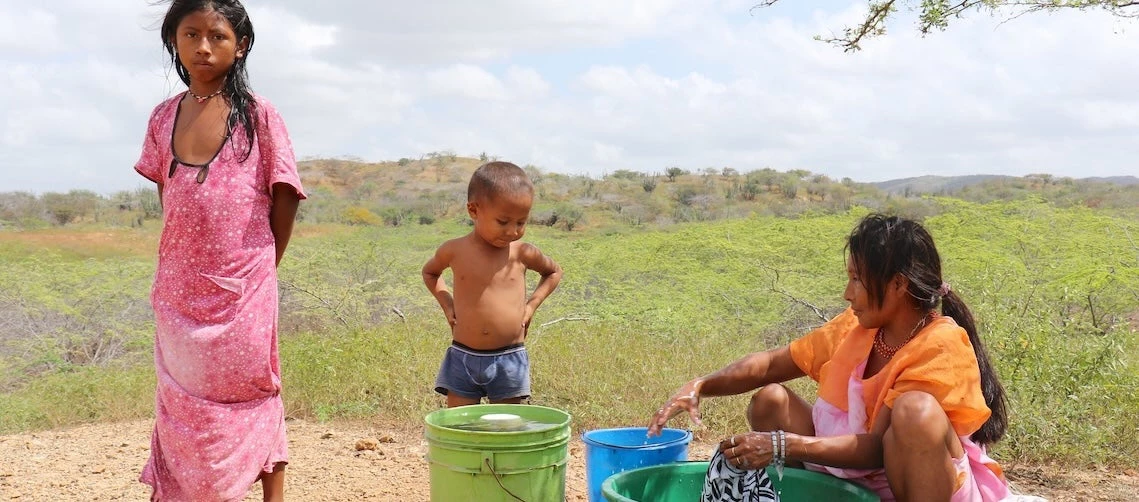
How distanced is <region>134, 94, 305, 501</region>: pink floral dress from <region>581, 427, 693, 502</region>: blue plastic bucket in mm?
996

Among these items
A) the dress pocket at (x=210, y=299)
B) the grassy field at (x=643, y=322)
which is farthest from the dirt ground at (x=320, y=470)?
the dress pocket at (x=210, y=299)

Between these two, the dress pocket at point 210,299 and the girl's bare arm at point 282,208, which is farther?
the girl's bare arm at point 282,208

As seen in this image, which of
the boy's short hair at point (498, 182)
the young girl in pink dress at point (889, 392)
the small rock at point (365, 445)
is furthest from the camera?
the small rock at point (365, 445)

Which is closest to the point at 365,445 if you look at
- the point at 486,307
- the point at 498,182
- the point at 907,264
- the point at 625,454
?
the point at 486,307

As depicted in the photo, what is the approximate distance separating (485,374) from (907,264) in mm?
1618

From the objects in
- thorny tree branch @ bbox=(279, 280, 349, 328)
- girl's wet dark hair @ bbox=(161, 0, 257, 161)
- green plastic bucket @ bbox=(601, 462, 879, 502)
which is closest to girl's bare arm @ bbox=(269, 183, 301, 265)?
girl's wet dark hair @ bbox=(161, 0, 257, 161)

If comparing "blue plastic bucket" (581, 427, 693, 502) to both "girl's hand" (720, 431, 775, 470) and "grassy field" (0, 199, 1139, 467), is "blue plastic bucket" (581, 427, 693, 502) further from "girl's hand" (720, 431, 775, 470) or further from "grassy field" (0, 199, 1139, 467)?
"grassy field" (0, 199, 1139, 467)

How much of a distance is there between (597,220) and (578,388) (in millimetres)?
12444

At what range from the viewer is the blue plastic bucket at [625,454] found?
288cm

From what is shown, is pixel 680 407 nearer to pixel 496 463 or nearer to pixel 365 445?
pixel 496 463

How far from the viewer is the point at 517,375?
3504 millimetres

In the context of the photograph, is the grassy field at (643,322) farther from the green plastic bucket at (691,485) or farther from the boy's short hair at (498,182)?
the green plastic bucket at (691,485)

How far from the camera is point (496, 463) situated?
8.52 feet

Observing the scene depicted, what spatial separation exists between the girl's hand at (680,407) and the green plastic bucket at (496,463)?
0.26 m
